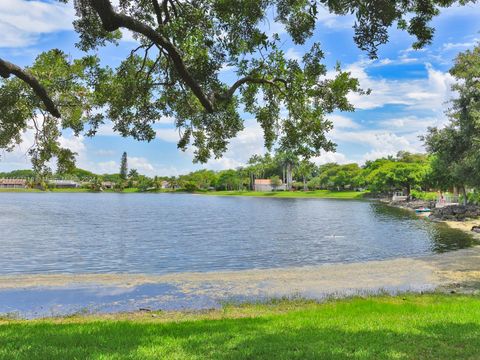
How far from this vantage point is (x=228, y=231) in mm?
49562

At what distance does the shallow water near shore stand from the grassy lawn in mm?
7671

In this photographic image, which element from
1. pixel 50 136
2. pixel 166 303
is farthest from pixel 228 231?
pixel 50 136

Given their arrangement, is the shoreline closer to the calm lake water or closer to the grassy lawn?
the calm lake water

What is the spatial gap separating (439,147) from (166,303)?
38.1 metres

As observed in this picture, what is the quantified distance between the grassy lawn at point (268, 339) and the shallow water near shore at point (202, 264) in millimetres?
7671

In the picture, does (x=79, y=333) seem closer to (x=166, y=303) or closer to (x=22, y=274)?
(x=166, y=303)

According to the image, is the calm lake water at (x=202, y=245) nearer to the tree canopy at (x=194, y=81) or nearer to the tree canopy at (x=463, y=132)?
the tree canopy at (x=463, y=132)

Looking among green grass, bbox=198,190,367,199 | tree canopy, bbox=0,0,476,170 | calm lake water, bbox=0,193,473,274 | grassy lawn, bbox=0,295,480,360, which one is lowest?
calm lake water, bbox=0,193,473,274

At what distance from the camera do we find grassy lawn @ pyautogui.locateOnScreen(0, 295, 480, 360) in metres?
7.04

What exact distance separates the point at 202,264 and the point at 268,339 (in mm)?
21098

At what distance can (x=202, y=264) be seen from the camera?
28.9m

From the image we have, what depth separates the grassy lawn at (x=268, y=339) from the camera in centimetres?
704

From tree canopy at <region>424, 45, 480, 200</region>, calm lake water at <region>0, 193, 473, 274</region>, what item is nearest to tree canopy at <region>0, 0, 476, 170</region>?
calm lake water at <region>0, 193, 473, 274</region>

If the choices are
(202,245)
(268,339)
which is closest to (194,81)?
(268,339)
